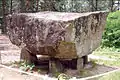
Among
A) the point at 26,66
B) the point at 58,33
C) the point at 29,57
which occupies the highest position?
the point at 58,33

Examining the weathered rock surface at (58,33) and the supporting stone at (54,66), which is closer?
the weathered rock surface at (58,33)

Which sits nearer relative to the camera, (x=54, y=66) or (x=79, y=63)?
(x=54, y=66)

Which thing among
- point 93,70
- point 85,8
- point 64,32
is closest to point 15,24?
point 64,32

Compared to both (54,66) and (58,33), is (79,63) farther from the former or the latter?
(58,33)

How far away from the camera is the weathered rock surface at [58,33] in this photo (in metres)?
5.14

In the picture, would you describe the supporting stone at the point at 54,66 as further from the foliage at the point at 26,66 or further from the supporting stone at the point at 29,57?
the supporting stone at the point at 29,57

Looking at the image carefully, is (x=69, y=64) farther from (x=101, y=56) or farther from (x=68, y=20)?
(x=101, y=56)

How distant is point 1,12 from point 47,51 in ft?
27.9

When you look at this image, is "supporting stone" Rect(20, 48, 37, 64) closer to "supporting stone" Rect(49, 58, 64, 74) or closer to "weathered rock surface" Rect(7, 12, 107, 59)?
"weathered rock surface" Rect(7, 12, 107, 59)

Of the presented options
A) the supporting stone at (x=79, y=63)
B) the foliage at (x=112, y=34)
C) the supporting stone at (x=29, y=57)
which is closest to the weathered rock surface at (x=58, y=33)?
the supporting stone at (x=79, y=63)

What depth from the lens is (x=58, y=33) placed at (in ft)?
16.8

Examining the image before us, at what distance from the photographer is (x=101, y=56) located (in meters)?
7.89

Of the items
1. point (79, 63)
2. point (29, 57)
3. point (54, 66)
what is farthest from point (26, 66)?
point (79, 63)

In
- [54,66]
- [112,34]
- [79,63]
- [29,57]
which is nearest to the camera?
[54,66]
